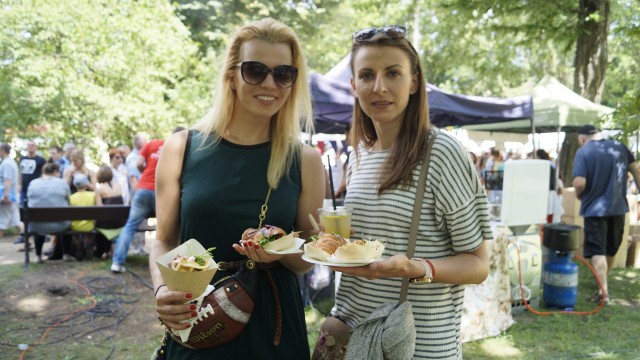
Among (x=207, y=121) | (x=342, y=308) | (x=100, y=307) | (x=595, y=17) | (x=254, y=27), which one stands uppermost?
(x=595, y=17)

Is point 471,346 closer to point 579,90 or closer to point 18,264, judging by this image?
point 18,264

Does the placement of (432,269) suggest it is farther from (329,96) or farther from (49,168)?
(49,168)

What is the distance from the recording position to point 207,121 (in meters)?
2.04

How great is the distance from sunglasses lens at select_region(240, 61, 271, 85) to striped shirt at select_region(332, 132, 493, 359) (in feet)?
1.98

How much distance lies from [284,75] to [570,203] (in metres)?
9.14

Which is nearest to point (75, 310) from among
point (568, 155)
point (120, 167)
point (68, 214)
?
point (68, 214)

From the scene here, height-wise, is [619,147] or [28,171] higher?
[619,147]

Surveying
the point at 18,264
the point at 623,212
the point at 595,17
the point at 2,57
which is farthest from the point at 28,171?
the point at 595,17

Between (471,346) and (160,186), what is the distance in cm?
441

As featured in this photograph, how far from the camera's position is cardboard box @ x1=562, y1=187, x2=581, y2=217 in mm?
9406

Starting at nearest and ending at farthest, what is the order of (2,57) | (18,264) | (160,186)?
1. (160,186)
2. (18,264)
3. (2,57)

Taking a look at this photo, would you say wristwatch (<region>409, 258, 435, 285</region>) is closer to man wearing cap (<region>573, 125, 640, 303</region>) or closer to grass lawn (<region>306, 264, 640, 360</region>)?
grass lawn (<region>306, 264, 640, 360</region>)

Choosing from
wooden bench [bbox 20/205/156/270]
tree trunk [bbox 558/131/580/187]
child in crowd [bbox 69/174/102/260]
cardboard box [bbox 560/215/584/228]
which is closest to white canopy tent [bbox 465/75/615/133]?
tree trunk [bbox 558/131/580/187]

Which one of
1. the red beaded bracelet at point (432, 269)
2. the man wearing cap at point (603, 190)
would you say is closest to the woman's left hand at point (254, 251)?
the red beaded bracelet at point (432, 269)
